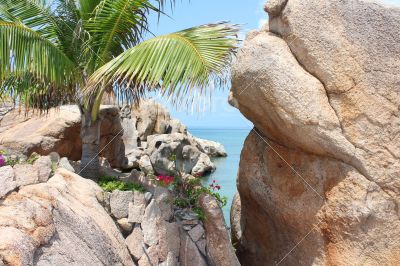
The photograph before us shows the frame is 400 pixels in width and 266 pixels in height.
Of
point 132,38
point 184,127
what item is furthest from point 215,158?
point 132,38

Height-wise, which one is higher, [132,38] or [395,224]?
[132,38]

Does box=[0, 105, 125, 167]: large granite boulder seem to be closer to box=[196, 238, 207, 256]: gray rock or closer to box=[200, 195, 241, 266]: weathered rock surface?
box=[200, 195, 241, 266]: weathered rock surface

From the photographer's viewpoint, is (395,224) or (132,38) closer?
(395,224)

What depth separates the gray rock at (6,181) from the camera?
4957mm

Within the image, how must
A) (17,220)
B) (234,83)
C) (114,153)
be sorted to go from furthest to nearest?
(114,153) < (234,83) < (17,220)

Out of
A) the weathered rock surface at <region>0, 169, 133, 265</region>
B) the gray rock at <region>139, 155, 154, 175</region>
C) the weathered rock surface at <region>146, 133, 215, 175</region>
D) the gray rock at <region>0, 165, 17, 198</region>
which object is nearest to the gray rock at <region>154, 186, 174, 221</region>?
the weathered rock surface at <region>0, 169, 133, 265</region>

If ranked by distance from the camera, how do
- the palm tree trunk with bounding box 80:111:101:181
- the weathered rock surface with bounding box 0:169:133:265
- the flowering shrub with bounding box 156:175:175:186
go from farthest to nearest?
the palm tree trunk with bounding box 80:111:101:181
the flowering shrub with bounding box 156:175:175:186
the weathered rock surface with bounding box 0:169:133:265

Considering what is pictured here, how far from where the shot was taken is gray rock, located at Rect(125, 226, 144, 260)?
5988 mm

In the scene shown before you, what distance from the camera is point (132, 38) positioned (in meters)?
7.68

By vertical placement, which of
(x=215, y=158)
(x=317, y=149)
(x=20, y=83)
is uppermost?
(x=20, y=83)

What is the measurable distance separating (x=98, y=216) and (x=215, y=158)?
2773 cm

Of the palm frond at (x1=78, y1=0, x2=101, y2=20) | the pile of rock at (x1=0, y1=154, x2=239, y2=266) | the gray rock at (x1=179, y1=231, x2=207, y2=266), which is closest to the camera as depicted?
the pile of rock at (x1=0, y1=154, x2=239, y2=266)

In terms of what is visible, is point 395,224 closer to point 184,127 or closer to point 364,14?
point 364,14

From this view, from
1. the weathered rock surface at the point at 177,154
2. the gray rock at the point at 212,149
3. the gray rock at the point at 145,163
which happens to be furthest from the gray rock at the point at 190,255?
the gray rock at the point at 212,149
